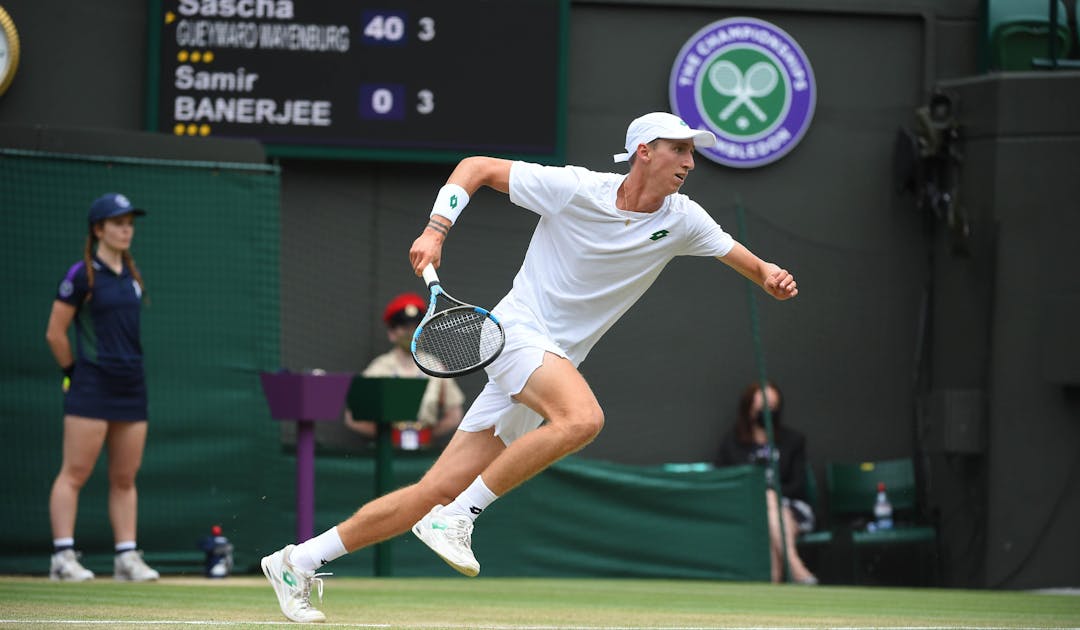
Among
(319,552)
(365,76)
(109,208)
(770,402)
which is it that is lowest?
(319,552)

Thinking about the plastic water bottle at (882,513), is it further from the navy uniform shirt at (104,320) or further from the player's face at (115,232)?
the player's face at (115,232)

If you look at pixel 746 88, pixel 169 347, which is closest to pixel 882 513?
pixel 746 88

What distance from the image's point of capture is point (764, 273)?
20.9 ft

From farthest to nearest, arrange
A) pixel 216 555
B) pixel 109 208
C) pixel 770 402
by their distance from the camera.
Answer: pixel 770 402, pixel 216 555, pixel 109 208

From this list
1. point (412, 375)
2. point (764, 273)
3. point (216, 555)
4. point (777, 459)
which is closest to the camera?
point (764, 273)

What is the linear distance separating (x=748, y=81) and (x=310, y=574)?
7848mm

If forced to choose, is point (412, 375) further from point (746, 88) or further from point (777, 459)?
point (746, 88)

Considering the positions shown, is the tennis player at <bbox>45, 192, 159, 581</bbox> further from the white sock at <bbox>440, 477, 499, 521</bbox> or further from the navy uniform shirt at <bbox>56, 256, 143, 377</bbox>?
the white sock at <bbox>440, 477, 499, 521</bbox>

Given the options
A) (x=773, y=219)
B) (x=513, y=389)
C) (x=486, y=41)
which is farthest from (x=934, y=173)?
(x=513, y=389)

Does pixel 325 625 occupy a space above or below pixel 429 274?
below

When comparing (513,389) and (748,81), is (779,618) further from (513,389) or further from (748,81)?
(748,81)

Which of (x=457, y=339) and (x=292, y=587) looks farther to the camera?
(x=457, y=339)

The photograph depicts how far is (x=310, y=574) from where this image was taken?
5.90m

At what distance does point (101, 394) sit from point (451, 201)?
3.85m
